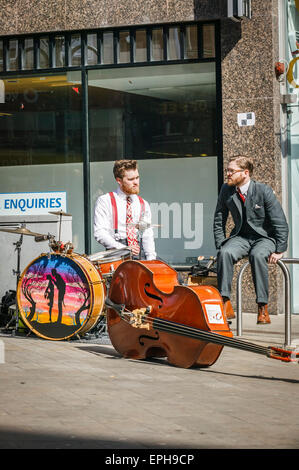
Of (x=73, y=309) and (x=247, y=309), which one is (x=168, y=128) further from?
(x=73, y=309)

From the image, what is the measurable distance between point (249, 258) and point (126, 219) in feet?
4.71

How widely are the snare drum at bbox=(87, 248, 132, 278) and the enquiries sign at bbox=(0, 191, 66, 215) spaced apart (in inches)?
142

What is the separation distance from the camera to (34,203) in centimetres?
1225

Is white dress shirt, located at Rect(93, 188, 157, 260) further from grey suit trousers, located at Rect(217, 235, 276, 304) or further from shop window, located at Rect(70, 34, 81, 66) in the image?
Result: shop window, located at Rect(70, 34, 81, 66)

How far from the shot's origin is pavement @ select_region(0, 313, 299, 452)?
4660 millimetres

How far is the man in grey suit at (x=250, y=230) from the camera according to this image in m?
8.46

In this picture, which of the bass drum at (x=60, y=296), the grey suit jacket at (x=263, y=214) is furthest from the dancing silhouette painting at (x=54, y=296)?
the grey suit jacket at (x=263, y=214)

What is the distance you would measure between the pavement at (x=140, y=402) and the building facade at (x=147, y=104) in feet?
12.2

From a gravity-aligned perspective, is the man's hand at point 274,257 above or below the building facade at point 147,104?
below


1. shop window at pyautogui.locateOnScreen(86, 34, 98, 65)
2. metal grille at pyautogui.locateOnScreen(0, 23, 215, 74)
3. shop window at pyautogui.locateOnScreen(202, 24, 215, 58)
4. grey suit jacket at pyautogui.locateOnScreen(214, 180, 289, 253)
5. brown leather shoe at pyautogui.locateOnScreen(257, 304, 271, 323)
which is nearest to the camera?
brown leather shoe at pyautogui.locateOnScreen(257, 304, 271, 323)

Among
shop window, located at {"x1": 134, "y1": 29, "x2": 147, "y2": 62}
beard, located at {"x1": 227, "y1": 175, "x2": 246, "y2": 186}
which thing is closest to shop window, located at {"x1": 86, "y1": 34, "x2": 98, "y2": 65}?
shop window, located at {"x1": 134, "y1": 29, "x2": 147, "y2": 62}

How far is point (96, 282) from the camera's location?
838 cm

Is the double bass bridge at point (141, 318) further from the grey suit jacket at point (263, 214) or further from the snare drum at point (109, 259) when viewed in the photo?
the grey suit jacket at point (263, 214)

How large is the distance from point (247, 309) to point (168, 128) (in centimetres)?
269
